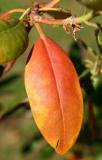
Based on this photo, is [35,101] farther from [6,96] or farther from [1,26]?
[6,96]

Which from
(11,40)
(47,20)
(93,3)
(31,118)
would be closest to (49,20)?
(47,20)

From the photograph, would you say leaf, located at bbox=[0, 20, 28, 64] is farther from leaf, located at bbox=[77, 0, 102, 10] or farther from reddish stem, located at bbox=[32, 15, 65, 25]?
leaf, located at bbox=[77, 0, 102, 10]

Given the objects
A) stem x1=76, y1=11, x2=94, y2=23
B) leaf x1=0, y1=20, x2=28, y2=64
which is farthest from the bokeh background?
leaf x1=0, y1=20, x2=28, y2=64

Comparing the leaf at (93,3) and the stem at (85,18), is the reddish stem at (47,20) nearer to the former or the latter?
the stem at (85,18)

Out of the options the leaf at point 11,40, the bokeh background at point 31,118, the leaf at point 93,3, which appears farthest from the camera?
the bokeh background at point 31,118

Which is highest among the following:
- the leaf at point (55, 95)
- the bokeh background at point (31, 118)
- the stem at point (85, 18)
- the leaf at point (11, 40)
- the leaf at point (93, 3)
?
the leaf at point (93, 3)

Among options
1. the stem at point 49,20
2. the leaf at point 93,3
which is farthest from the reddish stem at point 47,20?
the leaf at point 93,3
